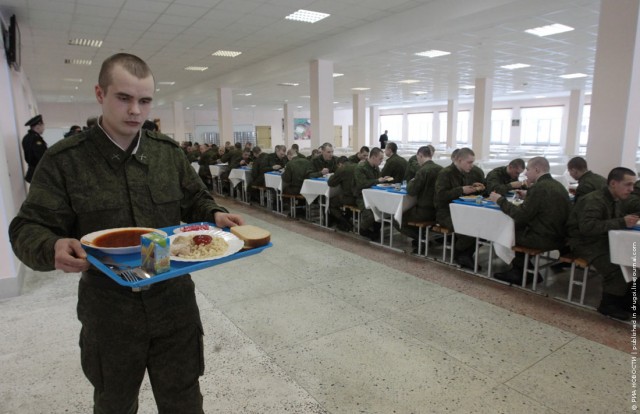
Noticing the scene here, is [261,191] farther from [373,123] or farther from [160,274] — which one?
[373,123]

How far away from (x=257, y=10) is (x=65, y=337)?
17.2 ft

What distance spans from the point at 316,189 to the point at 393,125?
25.8 meters

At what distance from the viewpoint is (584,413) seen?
2066mm

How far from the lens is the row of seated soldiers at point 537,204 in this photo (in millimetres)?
3148

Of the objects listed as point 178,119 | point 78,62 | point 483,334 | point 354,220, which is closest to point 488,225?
point 483,334

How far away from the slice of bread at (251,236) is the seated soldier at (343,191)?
4.60 metres

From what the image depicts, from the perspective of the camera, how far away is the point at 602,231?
3070mm

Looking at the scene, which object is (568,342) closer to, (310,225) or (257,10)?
(310,225)

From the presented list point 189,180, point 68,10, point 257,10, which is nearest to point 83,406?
point 189,180

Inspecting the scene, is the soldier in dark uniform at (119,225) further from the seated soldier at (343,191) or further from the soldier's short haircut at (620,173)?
the seated soldier at (343,191)

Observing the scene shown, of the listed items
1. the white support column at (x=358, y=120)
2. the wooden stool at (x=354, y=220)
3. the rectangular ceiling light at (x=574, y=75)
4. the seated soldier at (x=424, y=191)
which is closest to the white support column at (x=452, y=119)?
the white support column at (x=358, y=120)

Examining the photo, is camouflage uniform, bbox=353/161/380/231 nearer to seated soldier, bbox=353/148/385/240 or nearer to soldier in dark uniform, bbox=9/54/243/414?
seated soldier, bbox=353/148/385/240

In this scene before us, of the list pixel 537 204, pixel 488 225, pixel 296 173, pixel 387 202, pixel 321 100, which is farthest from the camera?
pixel 321 100

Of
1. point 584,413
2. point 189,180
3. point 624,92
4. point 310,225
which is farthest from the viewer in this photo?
point 310,225
